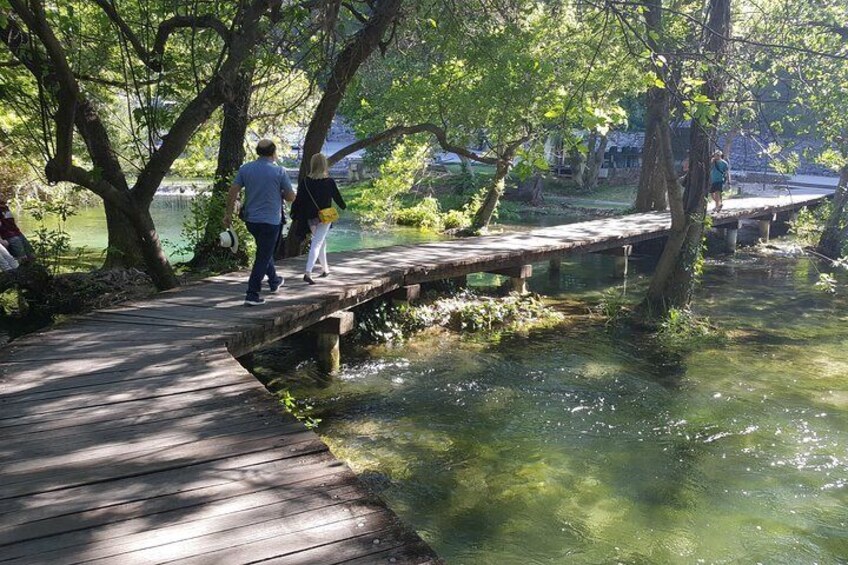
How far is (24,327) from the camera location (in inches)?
432

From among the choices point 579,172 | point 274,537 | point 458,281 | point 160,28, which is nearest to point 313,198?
point 160,28

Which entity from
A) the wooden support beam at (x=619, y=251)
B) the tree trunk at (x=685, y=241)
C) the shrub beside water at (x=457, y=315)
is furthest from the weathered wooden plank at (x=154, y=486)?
the wooden support beam at (x=619, y=251)

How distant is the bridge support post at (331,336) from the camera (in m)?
9.26

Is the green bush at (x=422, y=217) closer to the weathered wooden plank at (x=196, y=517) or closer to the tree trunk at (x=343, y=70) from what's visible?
the tree trunk at (x=343, y=70)

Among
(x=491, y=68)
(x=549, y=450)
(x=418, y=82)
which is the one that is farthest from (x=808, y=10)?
(x=549, y=450)

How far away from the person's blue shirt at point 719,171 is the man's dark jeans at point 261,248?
449 inches

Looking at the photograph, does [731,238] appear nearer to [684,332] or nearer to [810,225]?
[810,225]

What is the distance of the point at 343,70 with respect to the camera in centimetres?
1184

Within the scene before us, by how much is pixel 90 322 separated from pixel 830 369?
960 cm

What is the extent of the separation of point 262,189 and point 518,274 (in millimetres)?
6766

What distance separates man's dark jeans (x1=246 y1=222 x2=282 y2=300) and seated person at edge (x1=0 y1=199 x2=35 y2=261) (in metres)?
5.25

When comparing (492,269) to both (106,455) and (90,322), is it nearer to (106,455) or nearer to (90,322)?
(90,322)

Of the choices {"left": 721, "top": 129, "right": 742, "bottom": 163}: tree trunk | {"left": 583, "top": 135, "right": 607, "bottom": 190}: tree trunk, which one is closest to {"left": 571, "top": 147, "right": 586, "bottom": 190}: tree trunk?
{"left": 583, "top": 135, "right": 607, "bottom": 190}: tree trunk

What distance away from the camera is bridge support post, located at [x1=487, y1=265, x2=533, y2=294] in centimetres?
1346
